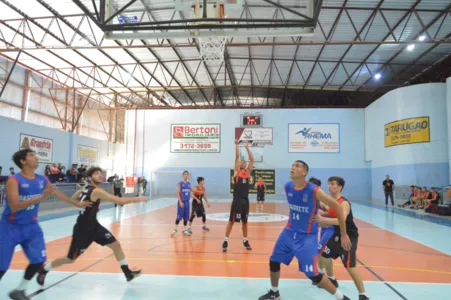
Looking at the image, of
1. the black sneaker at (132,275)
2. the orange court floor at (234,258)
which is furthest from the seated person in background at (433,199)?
the black sneaker at (132,275)

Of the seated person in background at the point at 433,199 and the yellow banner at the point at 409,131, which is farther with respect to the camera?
the yellow banner at the point at 409,131

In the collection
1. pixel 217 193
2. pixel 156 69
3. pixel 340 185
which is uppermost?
pixel 156 69

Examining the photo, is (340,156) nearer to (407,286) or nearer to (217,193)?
(217,193)

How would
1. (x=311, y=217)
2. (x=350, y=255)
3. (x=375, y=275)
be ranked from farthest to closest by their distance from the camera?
1. (x=375, y=275)
2. (x=350, y=255)
3. (x=311, y=217)

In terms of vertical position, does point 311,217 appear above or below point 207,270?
above

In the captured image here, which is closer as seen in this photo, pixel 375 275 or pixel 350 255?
pixel 350 255

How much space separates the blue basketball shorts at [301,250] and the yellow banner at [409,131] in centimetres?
1917

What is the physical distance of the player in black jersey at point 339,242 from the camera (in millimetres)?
4465

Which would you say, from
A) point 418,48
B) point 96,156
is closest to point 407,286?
point 418,48

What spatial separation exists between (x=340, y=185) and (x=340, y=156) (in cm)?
2299

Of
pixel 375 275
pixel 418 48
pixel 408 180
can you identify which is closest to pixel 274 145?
pixel 408 180

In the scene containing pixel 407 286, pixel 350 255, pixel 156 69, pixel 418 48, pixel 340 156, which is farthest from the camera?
pixel 340 156

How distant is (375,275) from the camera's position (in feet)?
19.3

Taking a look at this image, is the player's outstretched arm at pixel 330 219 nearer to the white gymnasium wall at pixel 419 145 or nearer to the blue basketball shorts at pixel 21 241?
the blue basketball shorts at pixel 21 241
